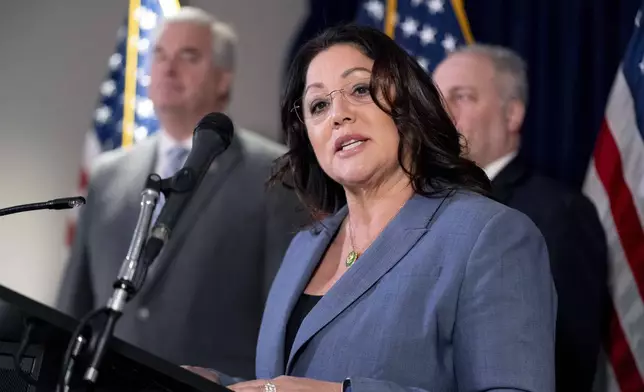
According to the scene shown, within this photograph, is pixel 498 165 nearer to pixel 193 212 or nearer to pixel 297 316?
pixel 193 212

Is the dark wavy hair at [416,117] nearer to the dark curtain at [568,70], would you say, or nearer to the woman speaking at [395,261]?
the woman speaking at [395,261]

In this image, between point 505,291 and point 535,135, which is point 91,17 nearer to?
point 535,135

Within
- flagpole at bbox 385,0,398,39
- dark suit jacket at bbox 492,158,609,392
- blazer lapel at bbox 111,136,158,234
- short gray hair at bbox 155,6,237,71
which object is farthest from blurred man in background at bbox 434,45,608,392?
blazer lapel at bbox 111,136,158,234

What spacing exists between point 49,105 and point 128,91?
257mm

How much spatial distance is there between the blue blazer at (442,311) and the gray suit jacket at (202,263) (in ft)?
3.79

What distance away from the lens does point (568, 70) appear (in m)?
2.88

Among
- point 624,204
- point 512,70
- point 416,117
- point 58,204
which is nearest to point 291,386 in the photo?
point 58,204

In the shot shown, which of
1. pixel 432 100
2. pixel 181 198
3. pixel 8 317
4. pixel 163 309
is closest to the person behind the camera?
pixel 8 317

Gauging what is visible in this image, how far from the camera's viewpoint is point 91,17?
3.03m

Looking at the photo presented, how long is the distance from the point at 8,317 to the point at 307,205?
91 cm

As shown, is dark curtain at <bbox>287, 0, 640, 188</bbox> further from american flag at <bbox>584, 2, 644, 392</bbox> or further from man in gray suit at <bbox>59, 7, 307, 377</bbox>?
man in gray suit at <bbox>59, 7, 307, 377</bbox>

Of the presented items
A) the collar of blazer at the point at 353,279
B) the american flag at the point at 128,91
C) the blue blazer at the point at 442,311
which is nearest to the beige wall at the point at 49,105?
the american flag at the point at 128,91

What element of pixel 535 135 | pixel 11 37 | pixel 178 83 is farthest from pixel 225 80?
pixel 535 135

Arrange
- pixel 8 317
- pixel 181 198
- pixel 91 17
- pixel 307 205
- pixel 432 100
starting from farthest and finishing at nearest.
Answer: pixel 91 17
pixel 307 205
pixel 432 100
pixel 181 198
pixel 8 317
